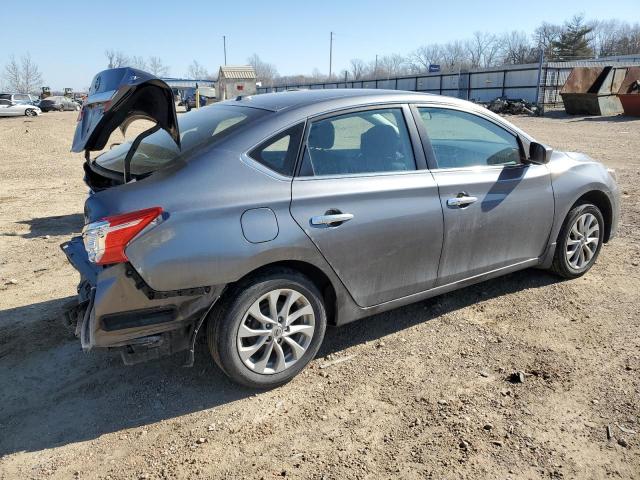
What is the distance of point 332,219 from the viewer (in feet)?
10.1

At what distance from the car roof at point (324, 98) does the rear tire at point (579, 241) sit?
1613 mm

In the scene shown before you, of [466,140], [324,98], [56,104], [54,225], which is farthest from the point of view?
[56,104]

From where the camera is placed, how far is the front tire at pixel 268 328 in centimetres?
290

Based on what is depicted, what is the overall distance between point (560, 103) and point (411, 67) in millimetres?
63613

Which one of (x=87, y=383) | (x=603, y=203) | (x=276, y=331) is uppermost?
(x=603, y=203)

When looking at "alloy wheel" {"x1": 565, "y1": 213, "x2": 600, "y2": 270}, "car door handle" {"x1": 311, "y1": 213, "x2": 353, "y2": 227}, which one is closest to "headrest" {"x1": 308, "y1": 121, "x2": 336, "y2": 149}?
"car door handle" {"x1": 311, "y1": 213, "x2": 353, "y2": 227}

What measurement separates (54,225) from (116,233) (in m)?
4.87

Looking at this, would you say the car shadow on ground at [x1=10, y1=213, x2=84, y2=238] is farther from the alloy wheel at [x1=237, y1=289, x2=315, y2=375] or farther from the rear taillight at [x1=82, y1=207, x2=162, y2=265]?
the alloy wheel at [x1=237, y1=289, x2=315, y2=375]

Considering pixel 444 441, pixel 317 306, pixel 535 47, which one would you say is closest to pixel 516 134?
pixel 317 306

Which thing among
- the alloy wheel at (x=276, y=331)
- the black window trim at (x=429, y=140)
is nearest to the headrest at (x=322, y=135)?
Result: the black window trim at (x=429, y=140)

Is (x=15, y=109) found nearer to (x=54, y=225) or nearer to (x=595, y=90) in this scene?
(x=54, y=225)

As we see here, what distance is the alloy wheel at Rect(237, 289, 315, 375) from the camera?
2988mm

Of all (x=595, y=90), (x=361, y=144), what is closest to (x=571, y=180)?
(x=361, y=144)

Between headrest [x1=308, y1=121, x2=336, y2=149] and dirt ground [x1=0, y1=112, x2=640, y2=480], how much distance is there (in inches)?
56.9
